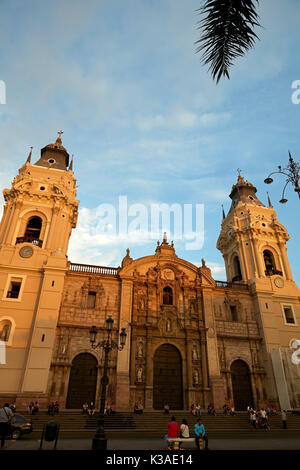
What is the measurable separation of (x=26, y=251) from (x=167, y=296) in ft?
45.7

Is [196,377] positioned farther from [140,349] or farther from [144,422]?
[144,422]

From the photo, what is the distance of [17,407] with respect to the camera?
20688 millimetres

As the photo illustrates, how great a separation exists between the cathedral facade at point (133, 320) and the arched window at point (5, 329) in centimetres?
14

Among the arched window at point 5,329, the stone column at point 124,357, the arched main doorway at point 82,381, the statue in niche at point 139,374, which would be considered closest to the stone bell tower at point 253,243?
the stone column at point 124,357

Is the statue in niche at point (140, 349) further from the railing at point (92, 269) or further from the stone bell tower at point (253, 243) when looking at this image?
the stone bell tower at point (253, 243)

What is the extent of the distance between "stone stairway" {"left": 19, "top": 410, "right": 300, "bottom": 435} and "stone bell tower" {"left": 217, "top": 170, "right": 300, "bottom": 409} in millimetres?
4138

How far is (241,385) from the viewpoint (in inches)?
1065

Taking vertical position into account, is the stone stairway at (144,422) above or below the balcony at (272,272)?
below

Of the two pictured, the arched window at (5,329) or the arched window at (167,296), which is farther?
the arched window at (167,296)

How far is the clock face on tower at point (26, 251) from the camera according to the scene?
26766 mm

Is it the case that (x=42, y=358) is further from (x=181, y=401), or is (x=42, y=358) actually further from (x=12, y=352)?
(x=181, y=401)

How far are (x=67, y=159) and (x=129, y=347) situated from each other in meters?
24.4
